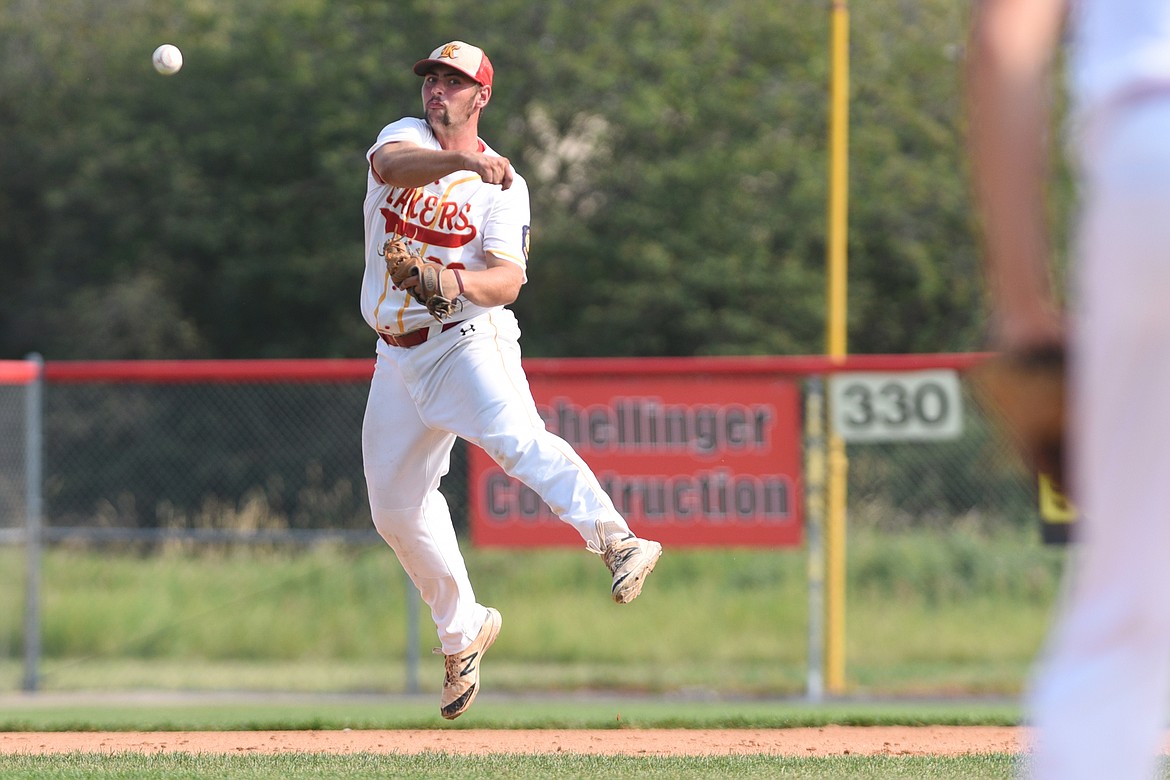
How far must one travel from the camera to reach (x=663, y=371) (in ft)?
31.2

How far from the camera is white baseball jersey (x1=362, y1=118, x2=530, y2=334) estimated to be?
5.06 metres

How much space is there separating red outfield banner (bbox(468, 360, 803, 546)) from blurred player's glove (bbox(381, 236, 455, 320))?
456 cm

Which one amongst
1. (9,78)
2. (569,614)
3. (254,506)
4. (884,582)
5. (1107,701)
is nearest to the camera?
(1107,701)

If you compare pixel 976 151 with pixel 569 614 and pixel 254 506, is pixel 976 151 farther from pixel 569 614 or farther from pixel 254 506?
pixel 254 506

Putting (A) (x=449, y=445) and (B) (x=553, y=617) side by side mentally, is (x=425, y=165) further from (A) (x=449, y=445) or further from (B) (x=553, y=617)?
(B) (x=553, y=617)

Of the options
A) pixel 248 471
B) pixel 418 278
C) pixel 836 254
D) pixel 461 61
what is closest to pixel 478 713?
pixel 418 278

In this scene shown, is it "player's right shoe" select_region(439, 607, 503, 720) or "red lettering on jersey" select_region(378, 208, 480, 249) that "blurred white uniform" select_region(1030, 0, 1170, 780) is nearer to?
"red lettering on jersey" select_region(378, 208, 480, 249)

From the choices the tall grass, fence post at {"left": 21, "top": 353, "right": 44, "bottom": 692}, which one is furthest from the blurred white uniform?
fence post at {"left": 21, "top": 353, "right": 44, "bottom": 692}

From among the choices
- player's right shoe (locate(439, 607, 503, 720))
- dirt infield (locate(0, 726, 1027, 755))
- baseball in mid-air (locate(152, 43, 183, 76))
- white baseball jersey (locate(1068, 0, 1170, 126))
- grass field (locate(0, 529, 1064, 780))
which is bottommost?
grass field (locate(0, 529, 1064, 780))

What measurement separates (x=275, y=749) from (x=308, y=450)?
29.5ft

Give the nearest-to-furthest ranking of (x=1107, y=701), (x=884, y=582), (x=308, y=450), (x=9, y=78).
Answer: (x=1107, y=701)
(x=884, y=582)
(x=308, y=450)
(x=9, y=78)

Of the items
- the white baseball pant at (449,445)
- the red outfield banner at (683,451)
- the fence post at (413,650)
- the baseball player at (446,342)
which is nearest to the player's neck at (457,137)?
the baseball player at (446,342)

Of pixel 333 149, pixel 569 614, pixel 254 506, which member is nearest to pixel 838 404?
pixel 569 614

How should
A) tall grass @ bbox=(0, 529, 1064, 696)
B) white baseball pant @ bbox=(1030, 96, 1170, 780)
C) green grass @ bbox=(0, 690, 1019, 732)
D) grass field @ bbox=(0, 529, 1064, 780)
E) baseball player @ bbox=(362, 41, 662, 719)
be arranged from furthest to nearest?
tall grass @ bbox=(0, 529, 1064, 696) → grass field @ bbox=(0, 529, 1064, 780) → green grass @ bbox=(0, 690, 1019, 732) → baseball player @ bbox=(362, 41, 662, 719) → white baseball pant @ bbox=(1030, 96, 1170, 780)
